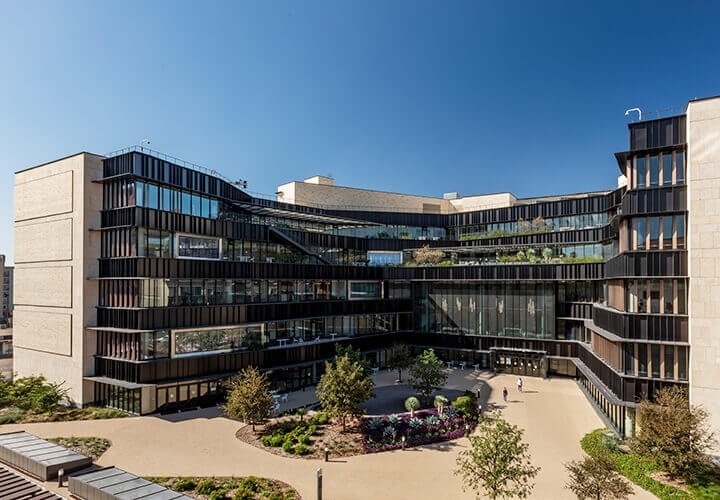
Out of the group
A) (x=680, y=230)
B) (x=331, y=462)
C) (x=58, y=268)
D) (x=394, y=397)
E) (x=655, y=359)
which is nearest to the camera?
(x=331, y=462)

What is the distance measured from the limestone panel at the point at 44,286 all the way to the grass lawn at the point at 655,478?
129ft

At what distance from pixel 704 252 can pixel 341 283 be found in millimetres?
33471

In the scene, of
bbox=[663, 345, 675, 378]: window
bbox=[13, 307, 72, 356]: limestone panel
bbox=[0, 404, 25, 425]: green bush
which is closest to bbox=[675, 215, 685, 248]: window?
bbox=[663, 345, 675, 378]: window

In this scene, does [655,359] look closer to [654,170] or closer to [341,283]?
[654,170]

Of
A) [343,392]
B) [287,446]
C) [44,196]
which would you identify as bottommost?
[287,446]

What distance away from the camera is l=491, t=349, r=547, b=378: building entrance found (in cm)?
4719

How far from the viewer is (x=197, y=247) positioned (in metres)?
38.2

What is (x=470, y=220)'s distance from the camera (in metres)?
64.5

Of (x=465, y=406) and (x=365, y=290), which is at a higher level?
(x=365, y=290)

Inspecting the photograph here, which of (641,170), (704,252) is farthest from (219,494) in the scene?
(641,170)

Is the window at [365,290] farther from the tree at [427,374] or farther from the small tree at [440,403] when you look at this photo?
the small tree at [440,403]

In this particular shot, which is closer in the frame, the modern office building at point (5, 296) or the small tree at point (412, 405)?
the small tree at point (412, 405)

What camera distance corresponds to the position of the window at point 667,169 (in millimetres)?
27141

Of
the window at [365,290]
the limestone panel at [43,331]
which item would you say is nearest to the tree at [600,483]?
the window at [365,290]
